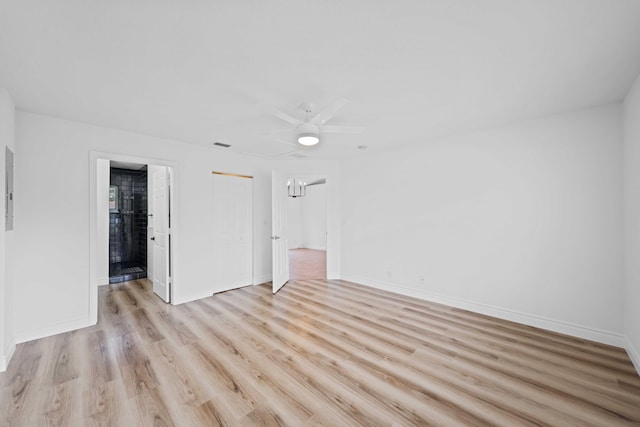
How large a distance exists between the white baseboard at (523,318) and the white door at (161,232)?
3.78m

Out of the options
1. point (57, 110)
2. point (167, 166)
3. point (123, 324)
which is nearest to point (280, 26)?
point (57, 110)

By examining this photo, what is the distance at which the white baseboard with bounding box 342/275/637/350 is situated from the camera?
2811mm

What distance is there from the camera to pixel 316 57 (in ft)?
6.41

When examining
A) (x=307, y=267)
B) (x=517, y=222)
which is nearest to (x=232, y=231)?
(x=307, y=267)

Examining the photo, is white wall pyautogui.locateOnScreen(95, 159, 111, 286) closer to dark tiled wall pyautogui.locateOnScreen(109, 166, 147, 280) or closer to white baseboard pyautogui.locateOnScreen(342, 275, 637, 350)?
dark tiled wall pyautogui.locateOnScreen(109, 166, 147, 280)

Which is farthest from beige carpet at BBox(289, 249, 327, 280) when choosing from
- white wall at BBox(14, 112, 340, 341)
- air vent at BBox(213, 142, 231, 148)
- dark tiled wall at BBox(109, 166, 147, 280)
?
dark tiled wall at BBox(109, 166, 147, 280)

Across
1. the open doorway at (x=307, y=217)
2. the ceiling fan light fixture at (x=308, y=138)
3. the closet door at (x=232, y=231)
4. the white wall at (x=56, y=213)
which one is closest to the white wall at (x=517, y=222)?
the ceiling fan light fixture at (x=308, y=138)

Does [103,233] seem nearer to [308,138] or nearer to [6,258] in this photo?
[6,258]

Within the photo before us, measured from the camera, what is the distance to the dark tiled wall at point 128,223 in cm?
596

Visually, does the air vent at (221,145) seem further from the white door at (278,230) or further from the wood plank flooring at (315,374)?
the wood plank flooring at (315,374)

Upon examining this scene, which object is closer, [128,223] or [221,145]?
[221,145]

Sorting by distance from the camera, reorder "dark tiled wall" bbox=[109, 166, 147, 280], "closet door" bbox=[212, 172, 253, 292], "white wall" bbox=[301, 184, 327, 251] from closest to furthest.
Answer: "closet door" bbox=[212, 172, 253, 292], "dark tiled wall" bbox=[109, 166, 147, 280], "white wall" bbox=[301, 184, 327, 251]

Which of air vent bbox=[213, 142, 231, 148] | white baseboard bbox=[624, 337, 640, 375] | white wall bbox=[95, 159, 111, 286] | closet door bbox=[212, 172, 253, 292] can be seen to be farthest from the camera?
white wall bbox=[95, 159, 111, 286]

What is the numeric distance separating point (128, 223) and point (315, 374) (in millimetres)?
6074
